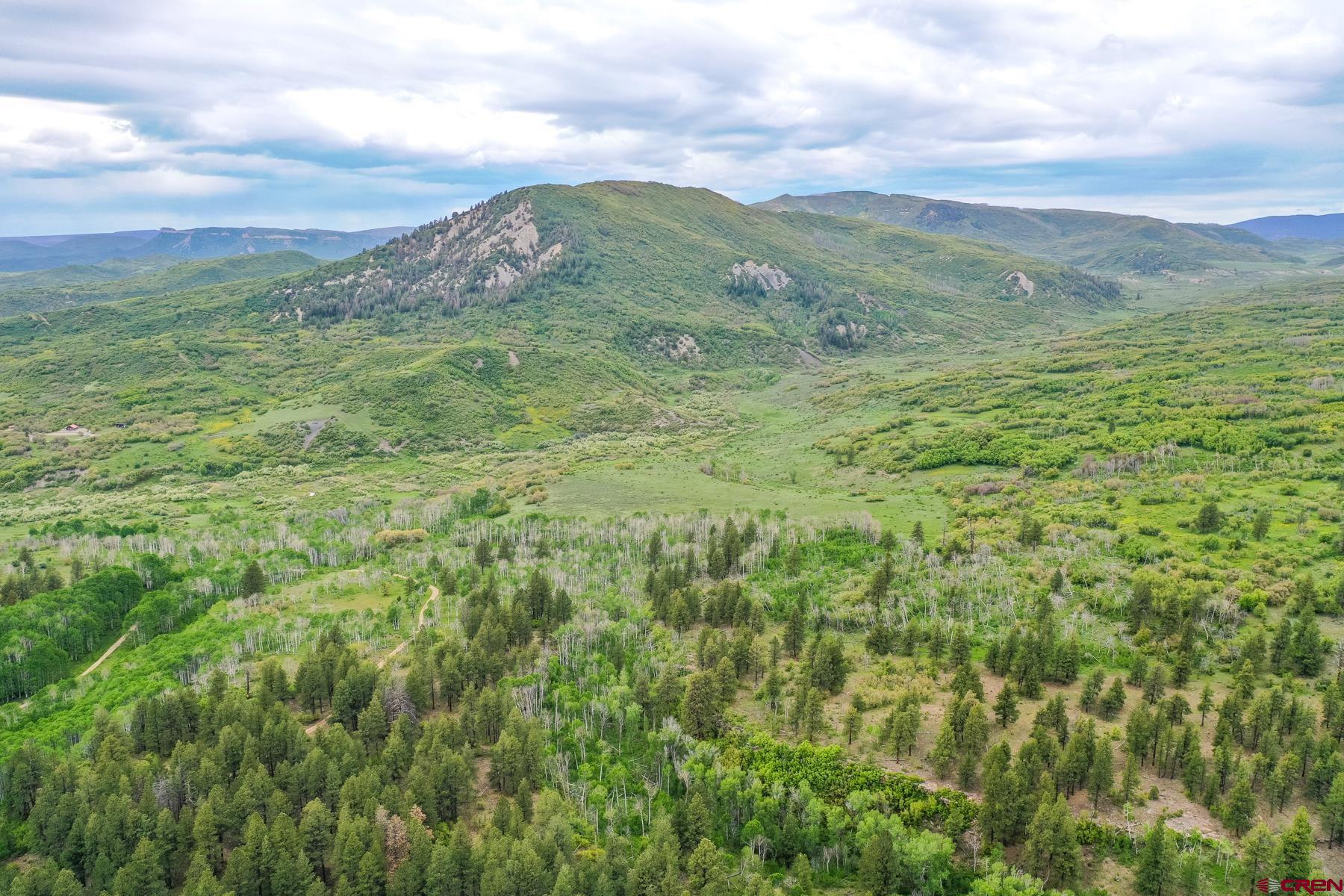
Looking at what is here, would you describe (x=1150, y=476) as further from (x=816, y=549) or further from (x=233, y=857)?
(x=233, y=857)

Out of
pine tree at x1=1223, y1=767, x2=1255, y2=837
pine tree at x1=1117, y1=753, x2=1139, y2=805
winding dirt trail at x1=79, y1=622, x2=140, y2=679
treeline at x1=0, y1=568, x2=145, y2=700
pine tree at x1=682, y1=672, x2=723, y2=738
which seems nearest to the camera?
pine tree at x1=1223, y1=767, x2=1255, y2=837

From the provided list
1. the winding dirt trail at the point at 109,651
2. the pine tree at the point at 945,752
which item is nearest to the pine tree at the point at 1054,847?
the pine tree at the point at 945,752

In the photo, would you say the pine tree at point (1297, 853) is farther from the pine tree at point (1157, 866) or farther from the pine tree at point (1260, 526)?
the pine tree at point (1260, 526)

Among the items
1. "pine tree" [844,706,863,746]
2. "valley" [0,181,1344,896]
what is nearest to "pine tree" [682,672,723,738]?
"valley" [0,181,1344,896]

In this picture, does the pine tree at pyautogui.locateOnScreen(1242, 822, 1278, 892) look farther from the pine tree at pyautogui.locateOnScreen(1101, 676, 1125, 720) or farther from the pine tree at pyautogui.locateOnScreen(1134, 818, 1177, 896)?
the pine tree at pyautogui.locateOnScreen(1101, 676, 1125, 720)

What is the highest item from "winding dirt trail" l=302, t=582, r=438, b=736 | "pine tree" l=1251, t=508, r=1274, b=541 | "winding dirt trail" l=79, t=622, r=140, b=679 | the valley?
"pine tree" l=1251, t=508, r=1274, b=541

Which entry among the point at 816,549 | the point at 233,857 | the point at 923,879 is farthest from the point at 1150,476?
the point at 233,857
